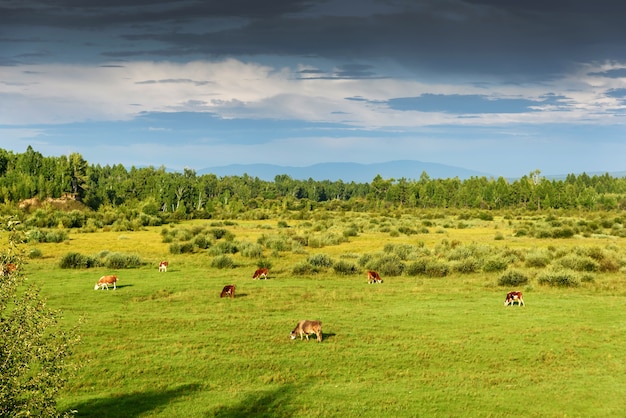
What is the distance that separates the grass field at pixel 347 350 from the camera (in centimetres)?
1372

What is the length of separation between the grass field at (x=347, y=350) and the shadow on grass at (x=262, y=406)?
0.16ft

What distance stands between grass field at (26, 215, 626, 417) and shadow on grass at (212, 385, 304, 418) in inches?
1.9

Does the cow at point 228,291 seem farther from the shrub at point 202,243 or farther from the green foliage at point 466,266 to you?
the shrub at point 202,243

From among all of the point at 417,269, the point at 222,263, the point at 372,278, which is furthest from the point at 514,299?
the point at 222,263

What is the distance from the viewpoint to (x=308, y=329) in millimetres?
19016

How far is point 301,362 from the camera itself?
16.8 m

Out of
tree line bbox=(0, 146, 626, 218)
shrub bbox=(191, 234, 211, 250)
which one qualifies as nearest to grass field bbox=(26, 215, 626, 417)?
shrub bbox=(191, 234, 211, 250)

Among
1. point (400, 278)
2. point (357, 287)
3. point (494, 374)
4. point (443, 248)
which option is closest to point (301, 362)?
point (494, 374)

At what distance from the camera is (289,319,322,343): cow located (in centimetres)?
1894

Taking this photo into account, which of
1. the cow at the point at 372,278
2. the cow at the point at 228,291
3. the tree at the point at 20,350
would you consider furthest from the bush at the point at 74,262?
the tree at the point at 20,350

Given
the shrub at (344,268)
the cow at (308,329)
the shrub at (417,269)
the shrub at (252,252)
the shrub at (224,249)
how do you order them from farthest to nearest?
the shrub at (224,249) → the shrub at (252,252) → the shrub at (344,268) → the shrub at (417,269) → the cow at (308,329)

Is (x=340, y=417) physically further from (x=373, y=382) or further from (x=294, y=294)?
(x=294, y=294)

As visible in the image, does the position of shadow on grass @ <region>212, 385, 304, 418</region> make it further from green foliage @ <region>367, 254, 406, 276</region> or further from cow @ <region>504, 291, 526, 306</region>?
green foliage @ <region>367, 254, 406, 276</region>

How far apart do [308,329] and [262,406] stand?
5657 millimetres
